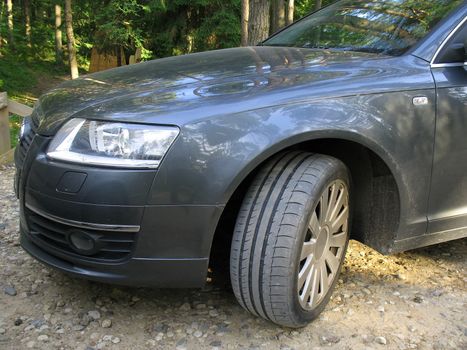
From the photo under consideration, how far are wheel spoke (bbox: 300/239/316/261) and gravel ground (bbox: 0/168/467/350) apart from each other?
15.7 inches

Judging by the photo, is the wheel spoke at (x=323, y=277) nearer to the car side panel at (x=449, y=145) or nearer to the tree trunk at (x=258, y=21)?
the car side panel at (x=449, y=145)

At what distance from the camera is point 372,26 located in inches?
119

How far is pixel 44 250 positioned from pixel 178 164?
833 mm

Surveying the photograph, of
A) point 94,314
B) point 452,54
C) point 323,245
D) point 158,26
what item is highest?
point 452,54

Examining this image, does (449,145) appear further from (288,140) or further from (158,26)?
(158,26)

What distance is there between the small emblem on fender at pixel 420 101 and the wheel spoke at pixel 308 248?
0.83 m

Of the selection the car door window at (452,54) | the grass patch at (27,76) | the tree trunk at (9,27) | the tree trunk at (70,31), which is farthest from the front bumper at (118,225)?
the tree trunk at (9,27)

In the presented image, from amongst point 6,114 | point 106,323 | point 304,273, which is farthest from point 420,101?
point 6,114

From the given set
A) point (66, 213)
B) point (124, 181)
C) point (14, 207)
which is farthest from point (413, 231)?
point (14, 207)

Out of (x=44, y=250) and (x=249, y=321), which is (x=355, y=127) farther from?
(x=44, y=250)

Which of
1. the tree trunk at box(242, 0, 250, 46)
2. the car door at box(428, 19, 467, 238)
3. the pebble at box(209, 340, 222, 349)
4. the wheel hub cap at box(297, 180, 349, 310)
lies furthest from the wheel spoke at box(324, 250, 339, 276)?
the tree trunk at box(242, 0, 250, 46)

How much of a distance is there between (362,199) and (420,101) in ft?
1.95

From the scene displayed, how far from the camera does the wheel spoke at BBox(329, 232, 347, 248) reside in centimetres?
250

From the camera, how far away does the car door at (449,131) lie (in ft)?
8.16
